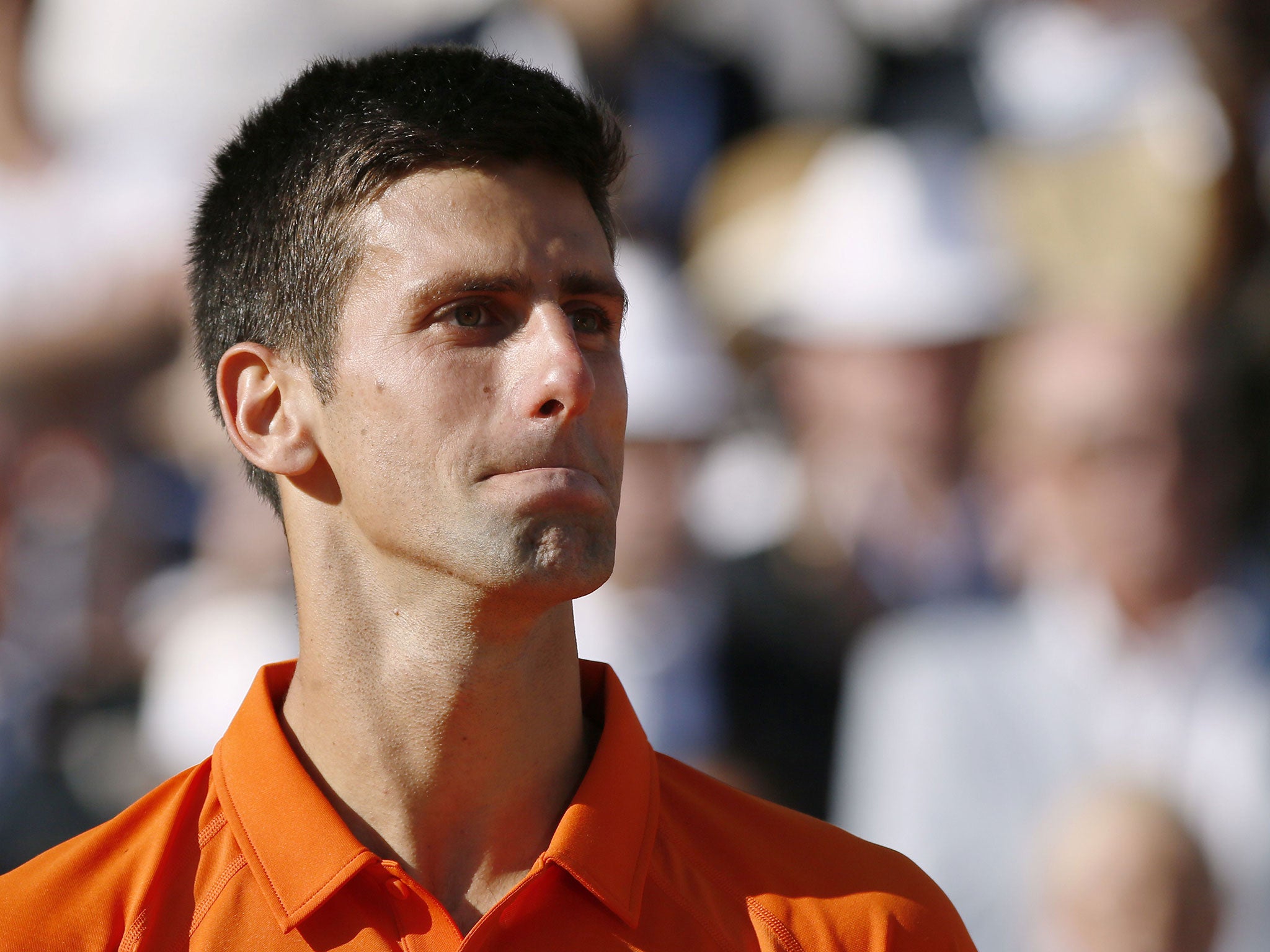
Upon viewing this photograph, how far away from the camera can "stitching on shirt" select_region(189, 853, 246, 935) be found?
187 centimetres

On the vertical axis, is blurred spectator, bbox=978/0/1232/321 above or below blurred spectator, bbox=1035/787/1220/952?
above

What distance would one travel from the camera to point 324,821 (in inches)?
75.8

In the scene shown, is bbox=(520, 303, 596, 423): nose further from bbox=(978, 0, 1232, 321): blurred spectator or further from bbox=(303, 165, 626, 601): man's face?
bbox=(978, 0, 1232, 321): blurred spectator

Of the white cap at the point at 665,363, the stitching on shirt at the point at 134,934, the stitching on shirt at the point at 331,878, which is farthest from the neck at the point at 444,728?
the white cap at the point at 665,363

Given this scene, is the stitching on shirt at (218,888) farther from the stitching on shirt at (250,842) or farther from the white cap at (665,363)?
the white cap at (665,363)

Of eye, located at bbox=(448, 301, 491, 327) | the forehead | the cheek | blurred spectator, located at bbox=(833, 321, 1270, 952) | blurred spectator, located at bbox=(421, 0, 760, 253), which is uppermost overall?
blurred spectator, located at bbox=(421, 0, 760, 253)

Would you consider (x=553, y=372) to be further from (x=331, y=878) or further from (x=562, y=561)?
(x=331, y=878)

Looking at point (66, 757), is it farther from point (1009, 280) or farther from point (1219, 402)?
point (1219, 402)

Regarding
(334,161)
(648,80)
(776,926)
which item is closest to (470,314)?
(334,161)

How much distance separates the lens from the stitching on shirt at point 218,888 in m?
1.87

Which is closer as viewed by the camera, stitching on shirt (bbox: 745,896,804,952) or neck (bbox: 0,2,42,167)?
stitching on shirt (bbox: 745,896,804,952)

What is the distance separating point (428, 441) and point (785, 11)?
394cm

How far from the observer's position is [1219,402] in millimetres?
4875

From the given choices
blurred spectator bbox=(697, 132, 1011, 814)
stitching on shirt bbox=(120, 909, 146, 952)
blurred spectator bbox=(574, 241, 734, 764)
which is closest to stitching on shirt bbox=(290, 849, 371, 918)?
stitching on shirt bbox=(120, 909, 146, 952)
